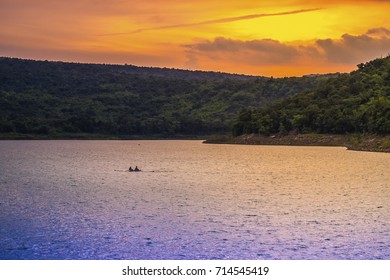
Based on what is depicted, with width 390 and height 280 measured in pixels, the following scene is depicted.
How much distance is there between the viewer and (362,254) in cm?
3531

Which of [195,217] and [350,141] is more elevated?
[195,217]

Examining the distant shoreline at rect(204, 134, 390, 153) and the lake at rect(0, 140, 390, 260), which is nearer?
the lake at rect(0, 140, 390, 260)

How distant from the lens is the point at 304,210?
171 feet

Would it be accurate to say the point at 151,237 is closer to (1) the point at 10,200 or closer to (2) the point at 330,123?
(1) the point at 10,200

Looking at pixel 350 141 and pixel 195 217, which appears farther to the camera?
pixel 350 141

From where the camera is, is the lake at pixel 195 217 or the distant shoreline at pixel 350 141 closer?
the lake at pixel 195 217
